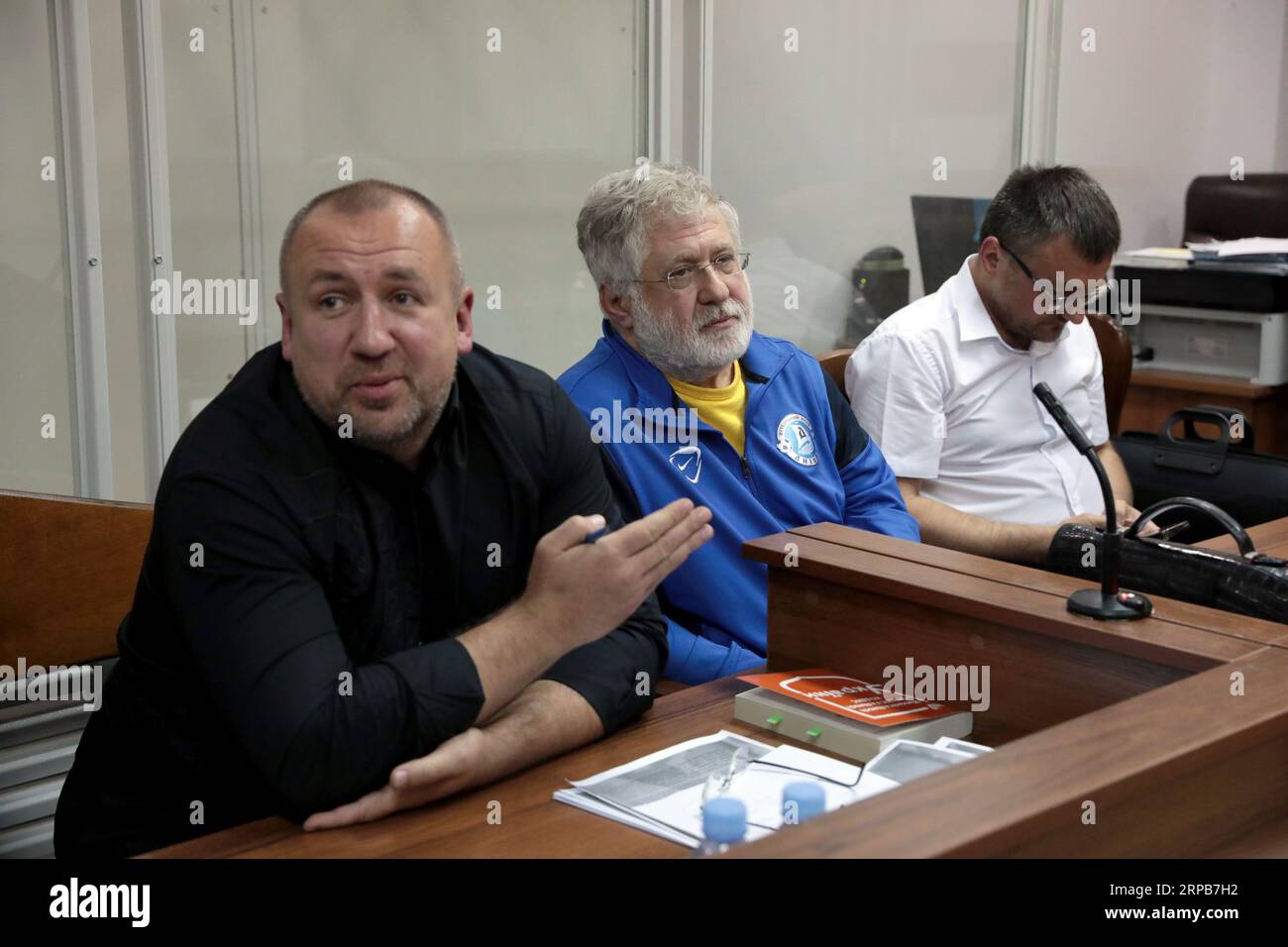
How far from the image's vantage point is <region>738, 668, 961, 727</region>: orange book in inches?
64.9

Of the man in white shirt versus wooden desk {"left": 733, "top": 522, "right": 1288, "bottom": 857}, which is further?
the man in white shirt

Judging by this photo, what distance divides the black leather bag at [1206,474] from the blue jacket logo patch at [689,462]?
1074mm

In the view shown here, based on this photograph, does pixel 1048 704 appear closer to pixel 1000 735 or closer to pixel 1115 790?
pixel 1000 735

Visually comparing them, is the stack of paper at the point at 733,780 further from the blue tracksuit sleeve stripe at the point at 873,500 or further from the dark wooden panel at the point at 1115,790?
the blue tracksuit sleeve stripe at the point at 873,500

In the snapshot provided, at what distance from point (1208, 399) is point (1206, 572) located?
3068 mm

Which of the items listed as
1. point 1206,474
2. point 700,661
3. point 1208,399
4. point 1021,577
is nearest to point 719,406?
point 700,661

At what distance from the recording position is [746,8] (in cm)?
383

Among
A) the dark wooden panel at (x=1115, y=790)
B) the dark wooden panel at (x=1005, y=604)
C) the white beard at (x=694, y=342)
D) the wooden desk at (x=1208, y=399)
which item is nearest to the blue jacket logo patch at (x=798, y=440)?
the white beard at (x=694, y=342)

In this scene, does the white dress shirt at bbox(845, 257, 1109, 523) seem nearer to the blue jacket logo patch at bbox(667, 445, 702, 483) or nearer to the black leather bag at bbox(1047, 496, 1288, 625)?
the blue jacket logo patch at bbox(667, 445, 702, 483)

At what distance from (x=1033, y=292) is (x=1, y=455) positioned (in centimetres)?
199

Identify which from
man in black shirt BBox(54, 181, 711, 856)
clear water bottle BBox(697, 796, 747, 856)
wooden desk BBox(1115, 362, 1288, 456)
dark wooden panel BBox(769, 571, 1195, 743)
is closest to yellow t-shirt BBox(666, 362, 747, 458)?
dark wooden panel BBox(769, 571, 1195, 743)
